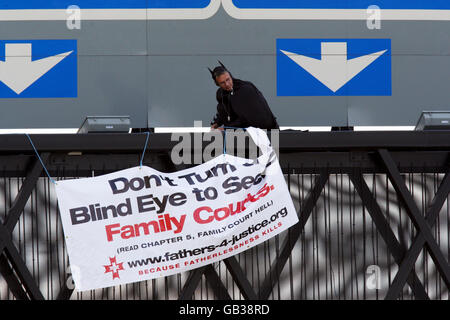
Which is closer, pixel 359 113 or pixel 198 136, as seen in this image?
pixel 198 136

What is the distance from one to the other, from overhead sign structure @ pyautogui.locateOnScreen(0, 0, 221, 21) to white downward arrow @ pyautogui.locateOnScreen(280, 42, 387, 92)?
1262 mm

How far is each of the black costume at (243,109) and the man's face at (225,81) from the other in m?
0.06

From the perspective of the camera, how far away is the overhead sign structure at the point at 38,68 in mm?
8484

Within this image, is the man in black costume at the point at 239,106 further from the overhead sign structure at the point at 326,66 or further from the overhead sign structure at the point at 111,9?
the overhead sign structure at the point at 111,9

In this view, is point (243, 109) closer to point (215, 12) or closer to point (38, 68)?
point (215, 12)

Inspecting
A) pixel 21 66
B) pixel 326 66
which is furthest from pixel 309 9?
pixel 21 66

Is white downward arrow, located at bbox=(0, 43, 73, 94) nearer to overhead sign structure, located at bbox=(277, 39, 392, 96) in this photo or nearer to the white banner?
overhead sign structure, located at bbox=(277, 39, 392, 96)

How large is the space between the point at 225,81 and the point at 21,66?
122 inches

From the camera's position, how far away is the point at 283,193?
6266 mm

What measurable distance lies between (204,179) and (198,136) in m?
0.41
